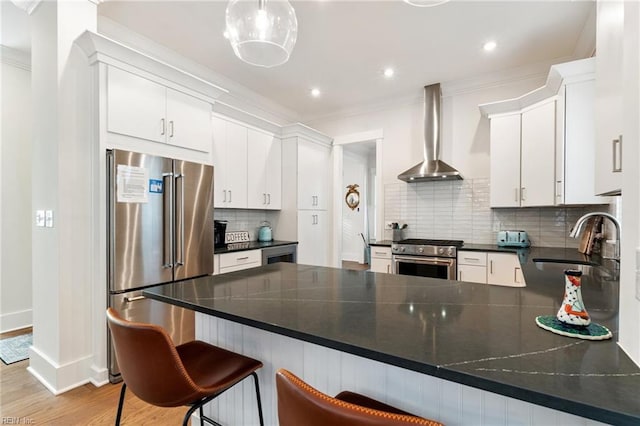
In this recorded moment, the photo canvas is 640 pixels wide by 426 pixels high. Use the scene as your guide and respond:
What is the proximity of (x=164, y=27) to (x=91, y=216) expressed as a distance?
181 cm

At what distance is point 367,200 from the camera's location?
7523 millimetres

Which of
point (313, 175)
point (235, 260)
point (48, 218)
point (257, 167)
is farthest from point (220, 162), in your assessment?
point (48, 218)

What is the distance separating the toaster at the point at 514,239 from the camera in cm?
332

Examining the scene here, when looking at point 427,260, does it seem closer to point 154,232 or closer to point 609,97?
point 609,97

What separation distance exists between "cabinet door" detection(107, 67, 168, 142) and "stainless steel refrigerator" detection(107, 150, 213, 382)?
0.22 m

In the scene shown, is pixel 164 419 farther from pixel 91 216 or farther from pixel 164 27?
pixel 164 27

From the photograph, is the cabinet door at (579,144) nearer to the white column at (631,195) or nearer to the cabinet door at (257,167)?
the white column at (631,195)

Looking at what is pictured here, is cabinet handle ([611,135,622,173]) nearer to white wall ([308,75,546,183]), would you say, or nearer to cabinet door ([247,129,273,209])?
white wall ([308,75,546,183])

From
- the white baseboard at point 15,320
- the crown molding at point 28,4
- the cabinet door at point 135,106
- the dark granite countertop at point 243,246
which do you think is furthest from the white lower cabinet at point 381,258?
the white baseboard at point 15,320

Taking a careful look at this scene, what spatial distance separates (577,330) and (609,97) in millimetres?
839

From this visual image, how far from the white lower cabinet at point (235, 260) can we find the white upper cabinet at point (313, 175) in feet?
3.42

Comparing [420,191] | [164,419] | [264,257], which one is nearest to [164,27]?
[264,257]

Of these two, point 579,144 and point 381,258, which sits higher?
point 579,144

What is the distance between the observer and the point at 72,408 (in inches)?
76.4
